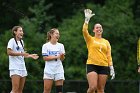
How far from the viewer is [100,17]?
25484mm

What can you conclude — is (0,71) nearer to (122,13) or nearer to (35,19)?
(35,19)

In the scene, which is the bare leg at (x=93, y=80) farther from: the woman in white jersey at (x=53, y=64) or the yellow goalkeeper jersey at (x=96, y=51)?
the woman in white jersey at (x=53, y=64)

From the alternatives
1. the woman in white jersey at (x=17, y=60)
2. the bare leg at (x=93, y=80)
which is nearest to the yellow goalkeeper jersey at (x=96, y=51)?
the bare leg at (x=93, y=80)

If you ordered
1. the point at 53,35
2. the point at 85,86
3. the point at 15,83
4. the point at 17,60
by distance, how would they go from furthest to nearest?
the point at 85,86 → the point at 53,35 → the point at 17,60 → the point at 15,83

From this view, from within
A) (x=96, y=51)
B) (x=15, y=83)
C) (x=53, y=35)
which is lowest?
(x=15, y=83)

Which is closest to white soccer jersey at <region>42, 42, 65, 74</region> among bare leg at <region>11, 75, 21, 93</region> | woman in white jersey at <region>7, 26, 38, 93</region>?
woman in white jersey at <region>7, 26, 38, 93</region>

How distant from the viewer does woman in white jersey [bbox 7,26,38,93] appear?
12.7 meters

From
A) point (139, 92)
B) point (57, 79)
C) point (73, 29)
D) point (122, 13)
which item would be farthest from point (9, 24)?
point (57, 79)

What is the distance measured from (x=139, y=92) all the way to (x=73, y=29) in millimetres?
6555

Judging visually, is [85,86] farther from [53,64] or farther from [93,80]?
[93,80]

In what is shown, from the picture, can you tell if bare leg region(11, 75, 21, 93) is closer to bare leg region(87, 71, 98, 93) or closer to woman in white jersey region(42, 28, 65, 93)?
woman in white jersey region(42, 28, 65, 93)

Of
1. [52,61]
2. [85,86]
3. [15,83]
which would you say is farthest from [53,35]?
[85,86]

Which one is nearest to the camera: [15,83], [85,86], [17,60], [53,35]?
[15,83]

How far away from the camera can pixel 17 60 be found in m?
12.9
